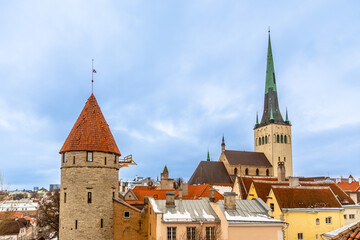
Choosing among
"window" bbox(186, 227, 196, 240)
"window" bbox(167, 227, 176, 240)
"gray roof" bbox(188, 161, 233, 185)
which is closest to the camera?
"window" bbox(167, 227, 176, 240)

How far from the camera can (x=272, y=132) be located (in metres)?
103

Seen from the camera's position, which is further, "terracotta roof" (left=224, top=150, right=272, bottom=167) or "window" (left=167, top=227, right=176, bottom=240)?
"terracotta roof" (left=224, top=150, right=272, bottom=167)

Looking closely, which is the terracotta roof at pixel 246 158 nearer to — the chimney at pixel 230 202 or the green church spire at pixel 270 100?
the green church spire at pixel 270 100

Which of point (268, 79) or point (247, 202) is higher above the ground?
point (268, 79)

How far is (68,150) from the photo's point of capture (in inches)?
1366

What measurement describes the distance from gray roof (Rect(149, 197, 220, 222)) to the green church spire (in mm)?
76521

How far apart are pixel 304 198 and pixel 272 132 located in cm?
6581

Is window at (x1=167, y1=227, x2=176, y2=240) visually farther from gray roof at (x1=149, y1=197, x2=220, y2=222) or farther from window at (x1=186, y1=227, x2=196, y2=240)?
window at (x1=186, y1=227, x2=196, y2=240)

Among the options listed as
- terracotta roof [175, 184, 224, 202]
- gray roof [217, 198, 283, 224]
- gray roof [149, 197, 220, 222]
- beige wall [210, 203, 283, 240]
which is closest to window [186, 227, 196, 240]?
gray roof [149, 197, 220, 222]

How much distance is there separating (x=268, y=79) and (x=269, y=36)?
47.0 feet

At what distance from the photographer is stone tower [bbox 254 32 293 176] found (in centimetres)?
10181

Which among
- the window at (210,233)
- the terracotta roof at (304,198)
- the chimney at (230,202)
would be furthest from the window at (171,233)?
the terracotta roof at (304,198)

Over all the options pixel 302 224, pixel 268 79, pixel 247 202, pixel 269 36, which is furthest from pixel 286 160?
pixel 247 202

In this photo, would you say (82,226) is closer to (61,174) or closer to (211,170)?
(61,174)
